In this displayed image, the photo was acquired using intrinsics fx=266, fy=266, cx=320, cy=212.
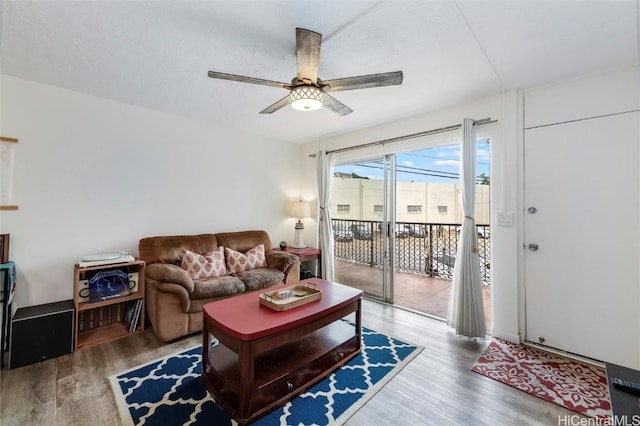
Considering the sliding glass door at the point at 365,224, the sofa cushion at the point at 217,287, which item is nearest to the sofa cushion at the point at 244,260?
the sofa cushion at the point at 217,287

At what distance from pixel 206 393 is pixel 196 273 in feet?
4.85

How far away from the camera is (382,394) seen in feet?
6.14

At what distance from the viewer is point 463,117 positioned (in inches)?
117

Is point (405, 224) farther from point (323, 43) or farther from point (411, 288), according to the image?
point (323, 43)

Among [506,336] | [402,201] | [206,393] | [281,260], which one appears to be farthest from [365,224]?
[206,393]

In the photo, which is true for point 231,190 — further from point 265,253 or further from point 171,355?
point 171,355

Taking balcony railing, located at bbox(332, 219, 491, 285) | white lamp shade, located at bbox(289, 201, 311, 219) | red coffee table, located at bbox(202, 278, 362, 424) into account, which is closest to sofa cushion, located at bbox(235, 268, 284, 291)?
red coffee table, located at bbox(202, 278, 362, 424)

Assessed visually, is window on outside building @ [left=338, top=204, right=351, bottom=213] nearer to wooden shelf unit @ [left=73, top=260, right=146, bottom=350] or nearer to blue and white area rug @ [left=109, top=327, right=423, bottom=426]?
blue and white area rug @ [left=109, top=327, right=423, bottom=426]

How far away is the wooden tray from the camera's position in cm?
201

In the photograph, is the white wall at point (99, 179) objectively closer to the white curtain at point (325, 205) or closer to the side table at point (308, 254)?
the side table at point (308, 254)

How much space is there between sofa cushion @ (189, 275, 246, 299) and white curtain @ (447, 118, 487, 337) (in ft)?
7.62

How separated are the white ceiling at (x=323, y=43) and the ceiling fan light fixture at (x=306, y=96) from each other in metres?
0.37

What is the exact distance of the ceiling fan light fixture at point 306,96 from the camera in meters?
1.85

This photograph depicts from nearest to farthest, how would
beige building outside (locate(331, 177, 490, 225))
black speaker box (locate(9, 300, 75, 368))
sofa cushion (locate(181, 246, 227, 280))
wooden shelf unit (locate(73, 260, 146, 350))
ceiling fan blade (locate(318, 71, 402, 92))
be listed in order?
ceiling fan blade (locate(318, 71, 402, 92)) < black speaker box (locate(9, 300, 75, 368)) < wooden shelf unit (locate(73, 260, 146, 350)) < sofa cushion (locate(181, 246, 227, 280)) < beige building outside (locate(331, 177, 490, 225))
